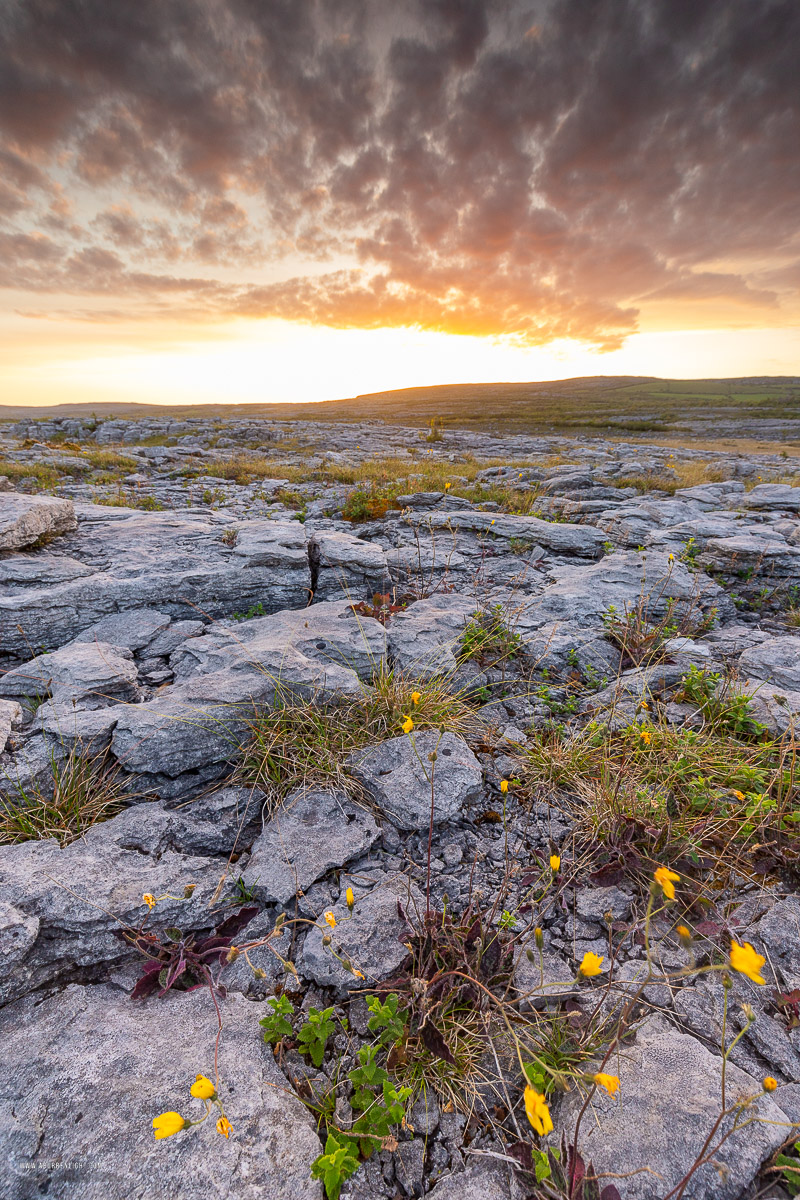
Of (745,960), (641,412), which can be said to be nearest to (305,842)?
(745,960)

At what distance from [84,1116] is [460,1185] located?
1248 millimetres

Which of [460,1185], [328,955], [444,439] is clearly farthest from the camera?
[444,439]

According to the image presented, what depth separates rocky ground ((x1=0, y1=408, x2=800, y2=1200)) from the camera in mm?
1606

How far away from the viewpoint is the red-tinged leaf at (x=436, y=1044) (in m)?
1.78

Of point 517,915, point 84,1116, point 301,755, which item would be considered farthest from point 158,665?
point 517,915

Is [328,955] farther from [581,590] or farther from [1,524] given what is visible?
[1,524]

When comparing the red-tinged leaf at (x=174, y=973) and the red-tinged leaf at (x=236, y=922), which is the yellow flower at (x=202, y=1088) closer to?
the red-tinged leaf at (x=174, y=973)

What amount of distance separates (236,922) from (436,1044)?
106 cm

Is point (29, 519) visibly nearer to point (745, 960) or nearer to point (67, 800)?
point (67, 800)

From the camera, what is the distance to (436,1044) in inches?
70.8

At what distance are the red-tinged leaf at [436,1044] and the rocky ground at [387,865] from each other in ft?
0.26

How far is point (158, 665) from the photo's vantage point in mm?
4047

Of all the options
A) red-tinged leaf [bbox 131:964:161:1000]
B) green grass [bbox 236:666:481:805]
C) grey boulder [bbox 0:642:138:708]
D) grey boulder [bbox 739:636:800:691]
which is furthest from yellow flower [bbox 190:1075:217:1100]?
grey boulder [bbox 739:636:800:691]

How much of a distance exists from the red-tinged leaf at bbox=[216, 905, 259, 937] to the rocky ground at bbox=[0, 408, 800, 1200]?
29 millimetres
